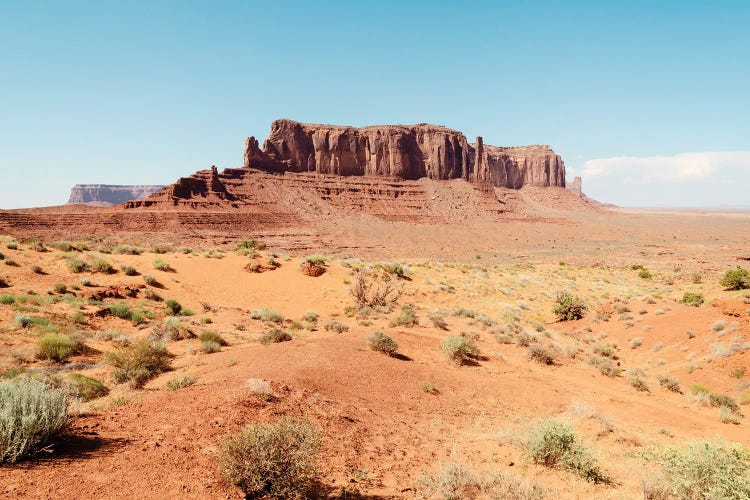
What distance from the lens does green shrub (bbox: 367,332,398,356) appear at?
36.9 ft

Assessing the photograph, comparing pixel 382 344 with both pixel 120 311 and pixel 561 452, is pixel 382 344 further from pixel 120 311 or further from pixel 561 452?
pixel 120 311

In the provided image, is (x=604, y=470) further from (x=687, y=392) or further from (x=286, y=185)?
(x=286, y=185)

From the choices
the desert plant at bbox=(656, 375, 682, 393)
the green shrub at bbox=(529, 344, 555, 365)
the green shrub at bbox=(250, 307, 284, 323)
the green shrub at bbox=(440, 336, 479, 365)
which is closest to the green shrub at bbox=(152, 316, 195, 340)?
the green shrub at bbox=(250, 307, 284, 323)

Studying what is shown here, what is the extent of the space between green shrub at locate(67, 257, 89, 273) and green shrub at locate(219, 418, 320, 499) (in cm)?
1902

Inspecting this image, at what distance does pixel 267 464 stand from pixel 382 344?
7.26 m

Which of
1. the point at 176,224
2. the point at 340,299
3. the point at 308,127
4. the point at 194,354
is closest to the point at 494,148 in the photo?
the point at 308,127

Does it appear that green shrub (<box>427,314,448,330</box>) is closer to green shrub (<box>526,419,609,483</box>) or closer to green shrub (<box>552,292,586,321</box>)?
green shrub (<box>552,292,586,321</box>)

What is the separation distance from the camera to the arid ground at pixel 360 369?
510 centimetres

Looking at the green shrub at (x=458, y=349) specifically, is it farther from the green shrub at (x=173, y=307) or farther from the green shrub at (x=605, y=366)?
the green shrub at (x=173, y=307)

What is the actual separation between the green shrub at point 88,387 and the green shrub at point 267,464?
4799 millimetres

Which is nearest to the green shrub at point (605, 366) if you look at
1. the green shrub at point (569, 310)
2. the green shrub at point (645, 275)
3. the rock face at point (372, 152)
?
the green shrub at point (569, 310)

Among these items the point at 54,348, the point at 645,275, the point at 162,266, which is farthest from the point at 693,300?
the point at 162,266

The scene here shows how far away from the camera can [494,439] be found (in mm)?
6719

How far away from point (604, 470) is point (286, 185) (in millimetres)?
94148
